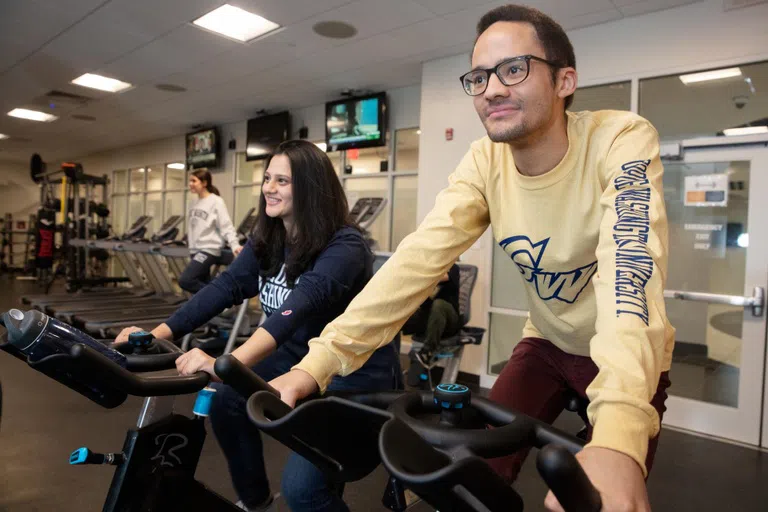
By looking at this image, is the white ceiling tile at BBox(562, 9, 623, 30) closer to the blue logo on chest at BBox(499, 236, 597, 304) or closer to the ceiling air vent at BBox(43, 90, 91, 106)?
the blue logo on chest at BBox(499, 236, 597, 304)

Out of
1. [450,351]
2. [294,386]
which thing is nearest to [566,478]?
[294,386]

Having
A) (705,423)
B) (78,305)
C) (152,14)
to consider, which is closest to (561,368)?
(705,423)

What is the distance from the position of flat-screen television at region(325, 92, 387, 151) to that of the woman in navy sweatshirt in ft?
14.6

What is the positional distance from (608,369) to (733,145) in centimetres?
361

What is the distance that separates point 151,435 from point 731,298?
3710 millimetres

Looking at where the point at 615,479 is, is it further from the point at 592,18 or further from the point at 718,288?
the point at 592,18

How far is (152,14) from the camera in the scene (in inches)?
171

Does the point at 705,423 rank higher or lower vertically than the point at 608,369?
lower

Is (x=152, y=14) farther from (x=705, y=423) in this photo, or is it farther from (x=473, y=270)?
(x=705, y=423)

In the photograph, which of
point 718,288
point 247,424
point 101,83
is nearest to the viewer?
point 247,424

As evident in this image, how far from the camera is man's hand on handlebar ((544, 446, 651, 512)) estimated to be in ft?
1.63

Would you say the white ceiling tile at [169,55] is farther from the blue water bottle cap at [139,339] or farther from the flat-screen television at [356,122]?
the blue water bottle cap at [139,339]

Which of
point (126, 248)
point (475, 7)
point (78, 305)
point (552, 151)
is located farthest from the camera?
point (126, 248)

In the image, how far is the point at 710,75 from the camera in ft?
12.1
